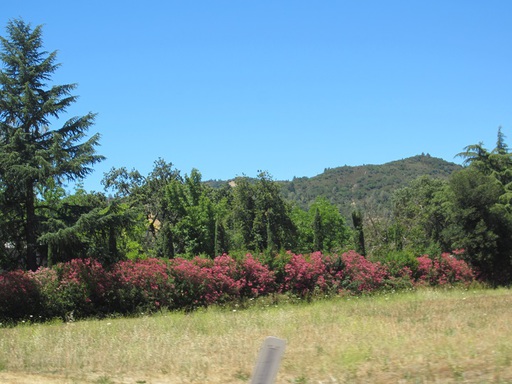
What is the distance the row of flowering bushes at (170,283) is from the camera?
19062 millimetres

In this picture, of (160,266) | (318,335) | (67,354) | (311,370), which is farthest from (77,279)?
(311,370)

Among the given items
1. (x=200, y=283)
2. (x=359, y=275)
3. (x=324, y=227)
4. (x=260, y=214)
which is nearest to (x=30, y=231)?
(x=200, y=283)

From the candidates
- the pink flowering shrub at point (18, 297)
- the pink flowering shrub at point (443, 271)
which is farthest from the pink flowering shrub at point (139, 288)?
the pink flowering shrub at point (443, 271)

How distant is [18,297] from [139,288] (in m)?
4.34

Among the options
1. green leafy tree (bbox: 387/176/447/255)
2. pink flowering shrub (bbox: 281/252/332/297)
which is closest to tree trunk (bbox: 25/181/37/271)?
pink flowering shrub (bbox: 281/252/332/297)

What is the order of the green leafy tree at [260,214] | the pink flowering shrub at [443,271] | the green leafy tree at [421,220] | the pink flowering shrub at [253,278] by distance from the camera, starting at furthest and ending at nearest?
the green leafy tree at [421,220], the green leafy tree at [260,214], the pink flowering shrub at [443,271], the pink flowering shrub at [253,278]

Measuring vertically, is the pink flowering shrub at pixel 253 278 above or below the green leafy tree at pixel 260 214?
A: below

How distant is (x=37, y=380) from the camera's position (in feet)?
25.5

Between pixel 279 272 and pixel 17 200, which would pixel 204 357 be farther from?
pixel 17 200

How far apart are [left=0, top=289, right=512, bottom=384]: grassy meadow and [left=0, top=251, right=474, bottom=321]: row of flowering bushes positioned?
5.59 m

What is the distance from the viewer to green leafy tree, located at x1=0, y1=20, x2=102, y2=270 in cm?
2136

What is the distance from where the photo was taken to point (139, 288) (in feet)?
67.5

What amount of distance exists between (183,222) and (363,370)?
148 ft

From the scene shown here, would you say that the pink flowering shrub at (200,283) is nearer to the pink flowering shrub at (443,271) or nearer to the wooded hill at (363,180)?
the pink flowering shrub at (443,271)
